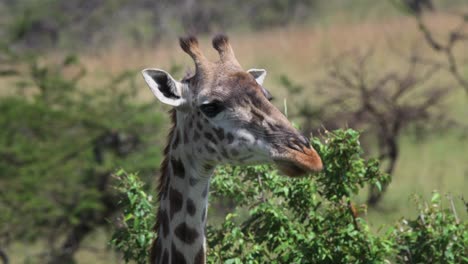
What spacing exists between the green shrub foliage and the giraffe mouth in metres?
1.34

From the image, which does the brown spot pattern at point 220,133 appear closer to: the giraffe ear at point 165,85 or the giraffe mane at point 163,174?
the giraffe ear at point 165,85

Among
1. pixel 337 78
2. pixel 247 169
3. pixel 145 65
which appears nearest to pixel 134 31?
pixel 145 65

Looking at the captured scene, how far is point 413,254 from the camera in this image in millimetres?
7145

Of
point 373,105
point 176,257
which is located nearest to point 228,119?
point 176,257

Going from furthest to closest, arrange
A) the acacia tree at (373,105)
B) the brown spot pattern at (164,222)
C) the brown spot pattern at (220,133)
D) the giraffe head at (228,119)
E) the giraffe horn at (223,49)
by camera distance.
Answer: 1. the acacia tree at (373,105)
2. the giraffe horn at (223,49)
3. the brown spot pattern at (164,222)
4. the brown spot pattern at (220,133)
5. the giraffe head at (228,119)

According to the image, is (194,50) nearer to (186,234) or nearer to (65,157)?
(186,234)

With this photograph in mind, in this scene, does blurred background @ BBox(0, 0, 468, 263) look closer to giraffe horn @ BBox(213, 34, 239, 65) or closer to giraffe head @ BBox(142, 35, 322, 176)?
giraffe horn @ BBox(213, 34, 239, 65)

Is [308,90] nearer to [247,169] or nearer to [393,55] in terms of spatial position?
[393,55]

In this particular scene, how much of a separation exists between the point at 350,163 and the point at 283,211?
528 millimetres

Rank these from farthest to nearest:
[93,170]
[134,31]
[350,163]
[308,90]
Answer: [134,31], [308,90], [93,170], [350,163]

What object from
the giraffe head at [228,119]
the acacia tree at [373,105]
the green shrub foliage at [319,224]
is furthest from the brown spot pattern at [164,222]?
the acacia tree at [373,105]

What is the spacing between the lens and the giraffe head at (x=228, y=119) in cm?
523

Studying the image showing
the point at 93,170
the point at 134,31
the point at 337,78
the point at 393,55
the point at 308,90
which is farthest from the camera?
the point at 134,31

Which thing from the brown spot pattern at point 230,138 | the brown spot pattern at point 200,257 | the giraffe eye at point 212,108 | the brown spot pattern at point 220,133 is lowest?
the brown spot pattern at point 200,257
